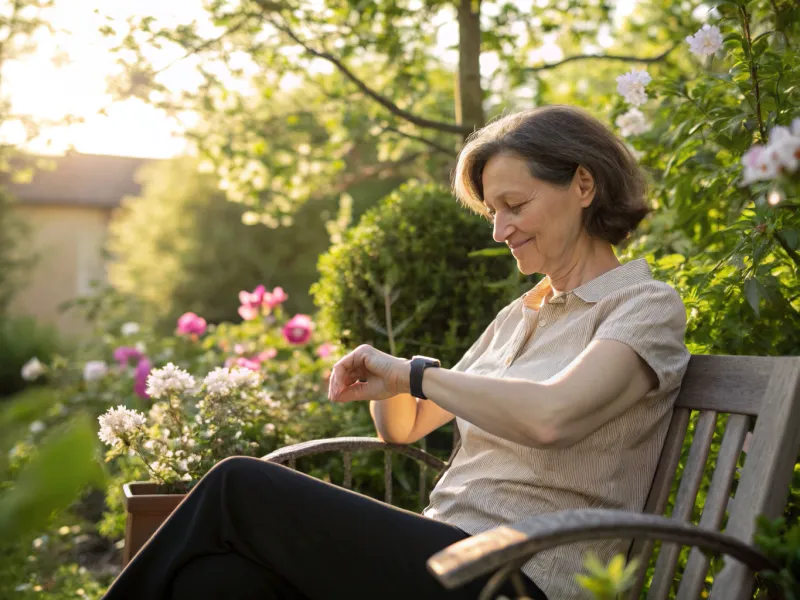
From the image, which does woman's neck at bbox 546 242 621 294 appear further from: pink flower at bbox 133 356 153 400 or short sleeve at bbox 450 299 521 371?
pink flower at bbox 133 356 153 400

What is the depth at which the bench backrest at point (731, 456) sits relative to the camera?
5.23 feet

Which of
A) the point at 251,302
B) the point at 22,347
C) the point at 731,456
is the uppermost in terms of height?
the point at 251,302

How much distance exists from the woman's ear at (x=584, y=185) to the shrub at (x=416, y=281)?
1348mm

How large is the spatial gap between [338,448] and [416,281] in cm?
128

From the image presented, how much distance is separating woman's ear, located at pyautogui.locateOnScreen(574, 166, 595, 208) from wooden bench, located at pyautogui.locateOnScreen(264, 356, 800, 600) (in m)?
0.47

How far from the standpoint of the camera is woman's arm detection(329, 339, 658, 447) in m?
1.71

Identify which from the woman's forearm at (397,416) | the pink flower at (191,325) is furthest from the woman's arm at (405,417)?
the pink flower at (191,325)

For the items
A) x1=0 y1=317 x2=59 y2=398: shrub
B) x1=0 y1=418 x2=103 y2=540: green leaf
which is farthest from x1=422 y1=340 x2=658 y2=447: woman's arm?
x1=0 y1=317 x2=59 y2=398: shrub

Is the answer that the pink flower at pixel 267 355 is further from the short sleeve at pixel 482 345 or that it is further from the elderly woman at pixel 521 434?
the elderly woman at pixel 521 434

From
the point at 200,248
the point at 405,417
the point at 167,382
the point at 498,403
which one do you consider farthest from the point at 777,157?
the point at 200,248

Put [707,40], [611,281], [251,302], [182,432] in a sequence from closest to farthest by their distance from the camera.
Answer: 1. [611,281]
2. [707,40]
3. [182,432]
4. [251,302]

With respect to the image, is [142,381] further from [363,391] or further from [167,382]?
[363,391]

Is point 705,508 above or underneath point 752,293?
underneath

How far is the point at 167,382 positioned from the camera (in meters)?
2.74
